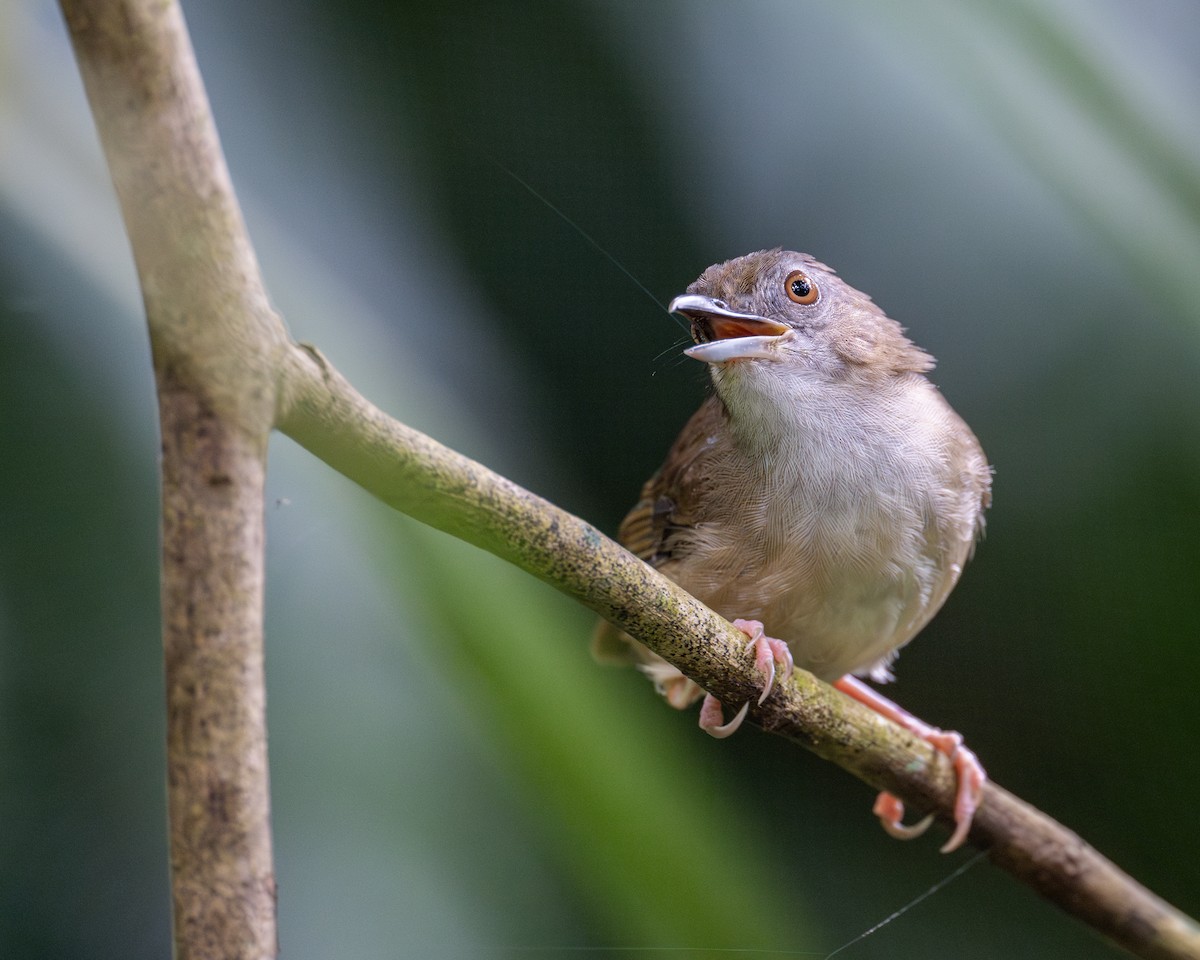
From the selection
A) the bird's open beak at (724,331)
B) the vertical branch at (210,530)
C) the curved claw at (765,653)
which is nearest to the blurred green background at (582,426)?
the bird's open beak at (724,331)

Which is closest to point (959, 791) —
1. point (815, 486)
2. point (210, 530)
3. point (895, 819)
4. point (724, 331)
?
point (895, 819)

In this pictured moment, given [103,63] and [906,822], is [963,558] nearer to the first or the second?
[906,822]

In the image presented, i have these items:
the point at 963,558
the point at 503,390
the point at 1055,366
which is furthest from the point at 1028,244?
the point at 503,390

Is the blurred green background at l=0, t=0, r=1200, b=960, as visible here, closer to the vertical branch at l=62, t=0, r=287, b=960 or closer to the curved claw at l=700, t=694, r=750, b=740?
the curved claw at l=700, t=694, r=750, b=740

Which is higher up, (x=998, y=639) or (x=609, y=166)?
(x=609, y=166)

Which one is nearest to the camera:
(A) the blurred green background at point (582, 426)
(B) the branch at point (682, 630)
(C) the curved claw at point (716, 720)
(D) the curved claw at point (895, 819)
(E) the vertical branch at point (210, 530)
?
(E) the vertical branch at point (210, 530)

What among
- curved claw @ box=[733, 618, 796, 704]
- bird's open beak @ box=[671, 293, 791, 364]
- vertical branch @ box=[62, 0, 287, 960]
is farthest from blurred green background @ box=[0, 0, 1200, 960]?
vertical branch @ box=[62, 0, 287, 960]

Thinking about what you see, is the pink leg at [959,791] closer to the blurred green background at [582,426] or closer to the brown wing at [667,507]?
the blurred green background at [582,426]
